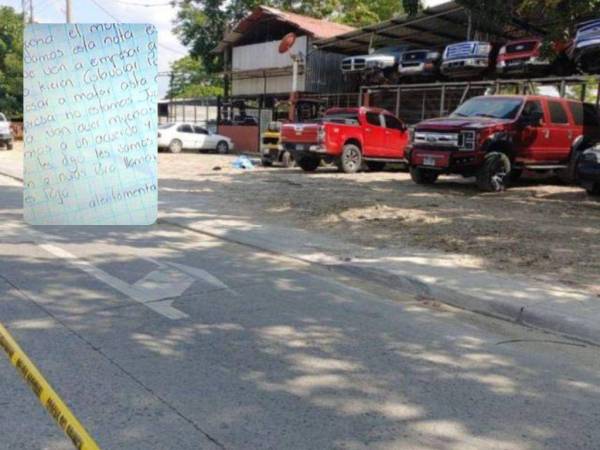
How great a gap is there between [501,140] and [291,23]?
19.7 m

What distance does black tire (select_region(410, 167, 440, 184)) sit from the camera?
14.9m

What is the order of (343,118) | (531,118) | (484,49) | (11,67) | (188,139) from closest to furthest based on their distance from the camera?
(531,118), (343,118), (484,49), (188,139), (11,67)

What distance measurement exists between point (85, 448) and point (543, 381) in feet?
9.89

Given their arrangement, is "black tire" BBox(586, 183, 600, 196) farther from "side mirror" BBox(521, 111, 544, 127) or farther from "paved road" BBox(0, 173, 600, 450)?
"paved road" BBox(0, 173, 600, 450)

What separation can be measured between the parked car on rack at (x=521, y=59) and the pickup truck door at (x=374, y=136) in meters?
4.06

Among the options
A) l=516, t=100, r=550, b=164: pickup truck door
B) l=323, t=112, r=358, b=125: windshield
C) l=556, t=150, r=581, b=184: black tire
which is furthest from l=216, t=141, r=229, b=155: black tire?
l=516, t=100, r=550, b=164: pickup truck door

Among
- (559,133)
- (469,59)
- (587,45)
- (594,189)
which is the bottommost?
(594,189)

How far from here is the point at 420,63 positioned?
22.6 m

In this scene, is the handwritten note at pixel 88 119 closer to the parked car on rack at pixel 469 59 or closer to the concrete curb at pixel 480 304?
the concrete curb at pixel 480 304

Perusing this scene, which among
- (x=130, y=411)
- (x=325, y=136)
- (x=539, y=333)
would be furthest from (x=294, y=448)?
(x=325, y=136)

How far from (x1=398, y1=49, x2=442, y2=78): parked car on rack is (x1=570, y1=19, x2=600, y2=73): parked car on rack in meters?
6.51

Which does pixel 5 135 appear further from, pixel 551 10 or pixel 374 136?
pixel 551 10

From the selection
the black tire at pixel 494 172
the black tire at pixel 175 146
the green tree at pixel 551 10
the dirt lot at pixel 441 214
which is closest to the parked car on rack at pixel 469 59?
the dirt lot at pixel 441 214

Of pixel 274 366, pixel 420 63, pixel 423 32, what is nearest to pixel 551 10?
pixel 274 366
